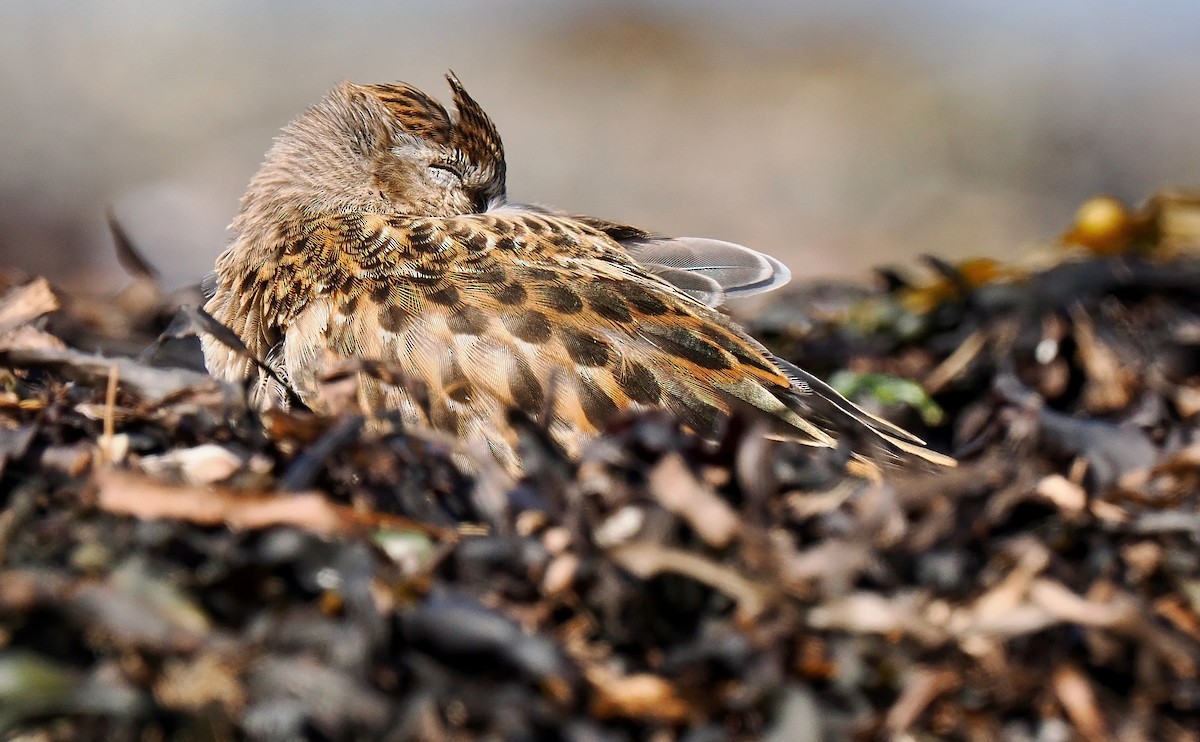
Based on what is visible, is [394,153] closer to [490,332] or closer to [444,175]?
[444,175]

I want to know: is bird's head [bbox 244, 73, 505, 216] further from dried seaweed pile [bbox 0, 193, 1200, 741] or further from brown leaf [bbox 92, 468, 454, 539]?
brown leaf [bbox 92, 468, 454, 539]

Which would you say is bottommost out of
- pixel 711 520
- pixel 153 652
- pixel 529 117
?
pixel 529 117

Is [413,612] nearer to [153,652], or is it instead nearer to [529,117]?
[153,652]

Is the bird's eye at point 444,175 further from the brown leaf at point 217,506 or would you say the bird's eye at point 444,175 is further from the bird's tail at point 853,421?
the brown leaf at point 217,506

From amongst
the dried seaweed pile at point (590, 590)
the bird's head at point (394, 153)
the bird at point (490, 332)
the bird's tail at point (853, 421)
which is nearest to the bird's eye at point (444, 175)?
the bird's head at point (394, 153)

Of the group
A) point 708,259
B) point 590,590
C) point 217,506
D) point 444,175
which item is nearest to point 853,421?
point 708,259

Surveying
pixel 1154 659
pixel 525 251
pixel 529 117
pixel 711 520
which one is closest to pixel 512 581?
pixel 711 520
